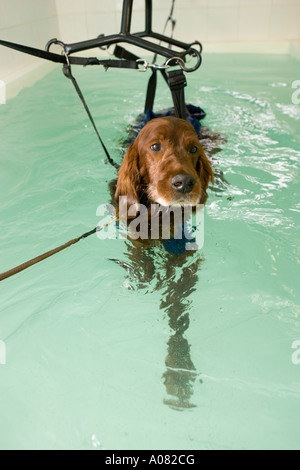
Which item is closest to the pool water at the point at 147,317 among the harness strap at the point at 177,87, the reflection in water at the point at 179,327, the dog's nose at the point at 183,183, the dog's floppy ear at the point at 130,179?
the reflection in water at the point at 179,327

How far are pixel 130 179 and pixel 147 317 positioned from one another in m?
0.69

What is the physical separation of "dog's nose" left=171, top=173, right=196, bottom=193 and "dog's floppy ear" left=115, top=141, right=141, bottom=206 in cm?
28

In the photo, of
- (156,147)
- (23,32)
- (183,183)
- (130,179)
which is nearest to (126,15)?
(156,147)

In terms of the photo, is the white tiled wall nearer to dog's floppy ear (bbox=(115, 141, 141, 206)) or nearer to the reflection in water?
dog's floppy ear (bbox=(115, 141, 141, 206))

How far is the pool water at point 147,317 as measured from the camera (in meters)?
1.37

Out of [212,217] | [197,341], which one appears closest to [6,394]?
[197,341]

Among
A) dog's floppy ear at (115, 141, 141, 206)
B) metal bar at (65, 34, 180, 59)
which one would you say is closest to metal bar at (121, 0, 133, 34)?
metal bar at (65, 34, 180, 59)

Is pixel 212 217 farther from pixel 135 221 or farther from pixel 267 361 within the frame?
pixel 267 361

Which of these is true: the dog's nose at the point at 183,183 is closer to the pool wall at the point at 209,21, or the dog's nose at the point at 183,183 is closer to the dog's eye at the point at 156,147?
the dog's eye at the point at 156,147

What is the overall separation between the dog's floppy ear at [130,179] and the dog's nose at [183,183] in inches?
11.2

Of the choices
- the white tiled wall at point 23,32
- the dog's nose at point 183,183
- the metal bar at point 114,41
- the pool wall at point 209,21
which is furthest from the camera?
the pool wall at point 209,21

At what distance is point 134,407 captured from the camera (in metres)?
1.42

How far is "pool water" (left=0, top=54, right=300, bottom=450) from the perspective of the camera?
1.37 meters
